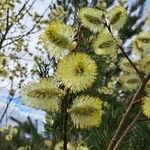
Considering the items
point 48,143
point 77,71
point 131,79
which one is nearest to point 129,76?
point 131,79

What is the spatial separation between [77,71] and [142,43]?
2.07 feet

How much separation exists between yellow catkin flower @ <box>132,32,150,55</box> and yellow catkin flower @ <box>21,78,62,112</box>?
1.93 ft

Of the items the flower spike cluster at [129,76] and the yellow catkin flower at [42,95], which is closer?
the yellow catkin flower at [42,95]

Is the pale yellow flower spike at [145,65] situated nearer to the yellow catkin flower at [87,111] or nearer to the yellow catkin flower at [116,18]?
the yellow catkin flower at [116,18]

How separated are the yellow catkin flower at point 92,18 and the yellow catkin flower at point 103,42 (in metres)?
0.04

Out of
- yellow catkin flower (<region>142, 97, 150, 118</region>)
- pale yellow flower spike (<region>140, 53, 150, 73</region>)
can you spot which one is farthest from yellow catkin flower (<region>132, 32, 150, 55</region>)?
yellow catkin flower (<region>142, 97, 150, 118</region>)

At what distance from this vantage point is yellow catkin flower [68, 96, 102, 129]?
2.20m

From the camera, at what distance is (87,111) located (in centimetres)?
222

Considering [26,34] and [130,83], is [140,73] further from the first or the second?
[26,34]

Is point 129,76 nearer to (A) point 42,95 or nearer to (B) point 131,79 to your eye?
(B) point 131,79

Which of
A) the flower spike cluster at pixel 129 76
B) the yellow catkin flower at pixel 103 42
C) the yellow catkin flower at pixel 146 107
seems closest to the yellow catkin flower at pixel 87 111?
the yellow catkin flower at pixel 146 107

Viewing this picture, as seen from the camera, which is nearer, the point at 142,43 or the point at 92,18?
the point at 92,18

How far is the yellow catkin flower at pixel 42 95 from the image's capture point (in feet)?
7.35

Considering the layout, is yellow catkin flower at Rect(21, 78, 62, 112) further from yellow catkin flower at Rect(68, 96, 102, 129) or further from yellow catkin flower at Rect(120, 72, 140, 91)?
yellow catkin flower at Rect(120, 72, 140, 91)
